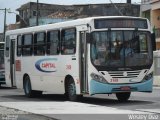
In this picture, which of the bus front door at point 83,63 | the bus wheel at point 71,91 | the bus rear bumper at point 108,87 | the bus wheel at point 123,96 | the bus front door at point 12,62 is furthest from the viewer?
the bus front door at point 12,62

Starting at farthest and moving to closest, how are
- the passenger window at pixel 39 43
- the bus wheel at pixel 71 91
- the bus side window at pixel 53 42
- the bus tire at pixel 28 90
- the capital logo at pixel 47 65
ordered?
the bus tire at pixel 28 90 < the passenger window at pixel 39 43 < the capital logo at pixel 47 65 < the bus side window at pixel 53 42 < the bus wheel at pixel 71 91

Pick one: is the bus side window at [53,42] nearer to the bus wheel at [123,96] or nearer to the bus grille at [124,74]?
the bus wheel at [123,96]

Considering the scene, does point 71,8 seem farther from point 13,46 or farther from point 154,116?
point 154,116

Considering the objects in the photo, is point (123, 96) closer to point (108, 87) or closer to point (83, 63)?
point (108, 87)

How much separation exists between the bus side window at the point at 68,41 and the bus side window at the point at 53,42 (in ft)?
Result: 1.55

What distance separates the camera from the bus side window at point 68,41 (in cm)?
2012

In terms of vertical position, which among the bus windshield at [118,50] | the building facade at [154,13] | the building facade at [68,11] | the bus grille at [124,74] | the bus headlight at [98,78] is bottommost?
the bus headlight at [98,78]

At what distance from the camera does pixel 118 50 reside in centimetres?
1903

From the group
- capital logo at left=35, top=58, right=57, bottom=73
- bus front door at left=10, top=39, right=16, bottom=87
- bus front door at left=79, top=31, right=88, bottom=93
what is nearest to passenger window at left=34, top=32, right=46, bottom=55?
capital logo at left=35, top=58, right=57, bottom=73

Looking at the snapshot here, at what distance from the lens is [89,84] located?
1897cm

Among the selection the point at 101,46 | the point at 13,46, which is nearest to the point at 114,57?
the point at 101,46

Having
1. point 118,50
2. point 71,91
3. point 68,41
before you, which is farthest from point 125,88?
point 68,41

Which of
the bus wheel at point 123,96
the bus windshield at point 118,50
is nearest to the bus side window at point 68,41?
the bus windshield at point 118,50

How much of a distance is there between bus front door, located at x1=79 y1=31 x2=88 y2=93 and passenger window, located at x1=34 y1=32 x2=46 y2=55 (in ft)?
10.9
